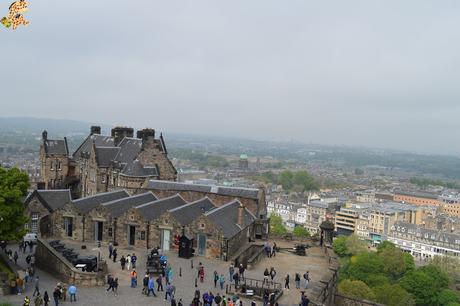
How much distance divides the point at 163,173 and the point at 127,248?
67.4 ft

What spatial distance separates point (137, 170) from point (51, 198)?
40.2 ft

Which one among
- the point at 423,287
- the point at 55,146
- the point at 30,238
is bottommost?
the point at 423,287

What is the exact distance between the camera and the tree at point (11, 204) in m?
34.1

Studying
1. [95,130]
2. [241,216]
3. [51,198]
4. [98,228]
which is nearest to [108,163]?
[95,130]

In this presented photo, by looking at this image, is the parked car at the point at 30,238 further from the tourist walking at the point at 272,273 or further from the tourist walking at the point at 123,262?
the tourist walking at the point at 272,273

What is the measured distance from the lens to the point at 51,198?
51000 mm

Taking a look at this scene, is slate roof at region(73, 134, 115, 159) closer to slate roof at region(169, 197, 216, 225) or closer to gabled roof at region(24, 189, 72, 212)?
gabled roof at region(24, 189, 72, 212)

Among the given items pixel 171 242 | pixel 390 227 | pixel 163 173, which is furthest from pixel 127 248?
pixel 390 227

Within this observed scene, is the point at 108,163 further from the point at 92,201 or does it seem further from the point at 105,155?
the point at 92,201

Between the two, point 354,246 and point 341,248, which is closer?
point 354,246

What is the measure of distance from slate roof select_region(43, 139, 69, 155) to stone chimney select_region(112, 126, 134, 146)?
26.8ft

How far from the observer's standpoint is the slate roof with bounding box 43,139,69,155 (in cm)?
7238

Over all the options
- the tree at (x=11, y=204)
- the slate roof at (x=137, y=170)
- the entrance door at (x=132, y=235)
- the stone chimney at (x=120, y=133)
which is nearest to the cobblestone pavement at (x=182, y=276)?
the entrance door at (x=132, y=235)

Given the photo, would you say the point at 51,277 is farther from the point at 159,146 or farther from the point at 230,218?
the point at 159,146
